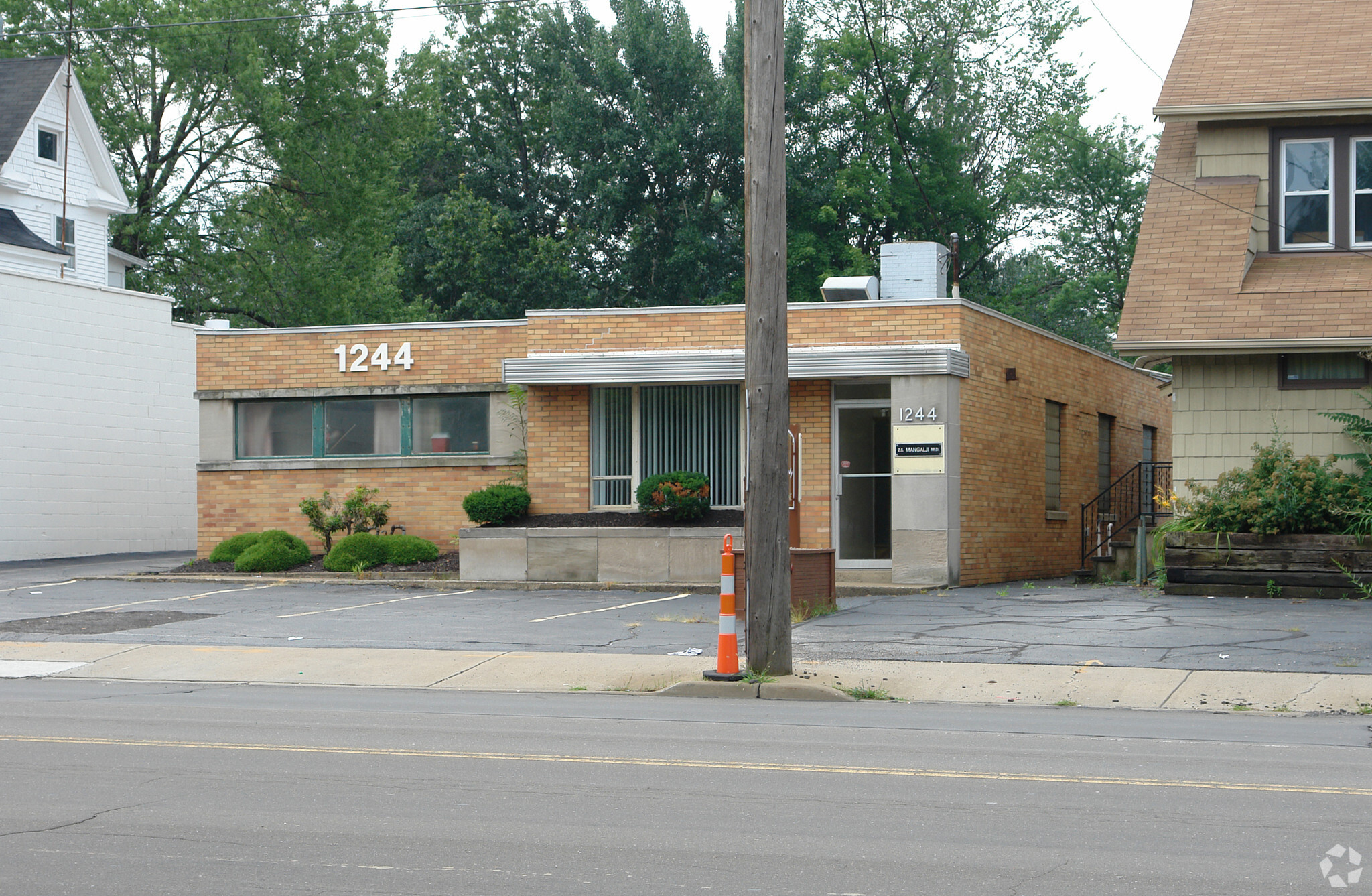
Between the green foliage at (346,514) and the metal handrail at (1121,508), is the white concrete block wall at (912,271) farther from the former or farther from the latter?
the green foliage at (346,514)

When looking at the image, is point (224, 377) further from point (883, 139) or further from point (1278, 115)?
point (883, 139)

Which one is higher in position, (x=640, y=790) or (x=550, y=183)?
(x=550, y=183)

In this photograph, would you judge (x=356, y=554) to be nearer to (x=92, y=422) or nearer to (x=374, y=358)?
(x=374, y=358)

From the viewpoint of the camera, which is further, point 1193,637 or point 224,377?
point 224,377

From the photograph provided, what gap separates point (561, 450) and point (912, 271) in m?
6.28

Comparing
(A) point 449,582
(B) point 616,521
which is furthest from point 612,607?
(A) point 449,582

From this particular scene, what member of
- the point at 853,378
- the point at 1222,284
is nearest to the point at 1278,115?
the point at 1222,284

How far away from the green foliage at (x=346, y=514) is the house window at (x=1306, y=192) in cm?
1449

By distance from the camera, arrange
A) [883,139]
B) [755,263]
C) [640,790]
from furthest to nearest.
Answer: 1. [883,139]
2. [755,263]
3. [640,790]

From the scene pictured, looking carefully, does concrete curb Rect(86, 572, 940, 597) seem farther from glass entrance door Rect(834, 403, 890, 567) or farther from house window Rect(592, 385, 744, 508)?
house window Rect(592, 385, 744, 508)

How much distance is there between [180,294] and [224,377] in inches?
905

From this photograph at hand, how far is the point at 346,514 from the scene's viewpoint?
75.9ft

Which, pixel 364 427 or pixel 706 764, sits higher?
pixel 364 427

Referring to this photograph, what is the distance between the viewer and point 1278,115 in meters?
18.6
